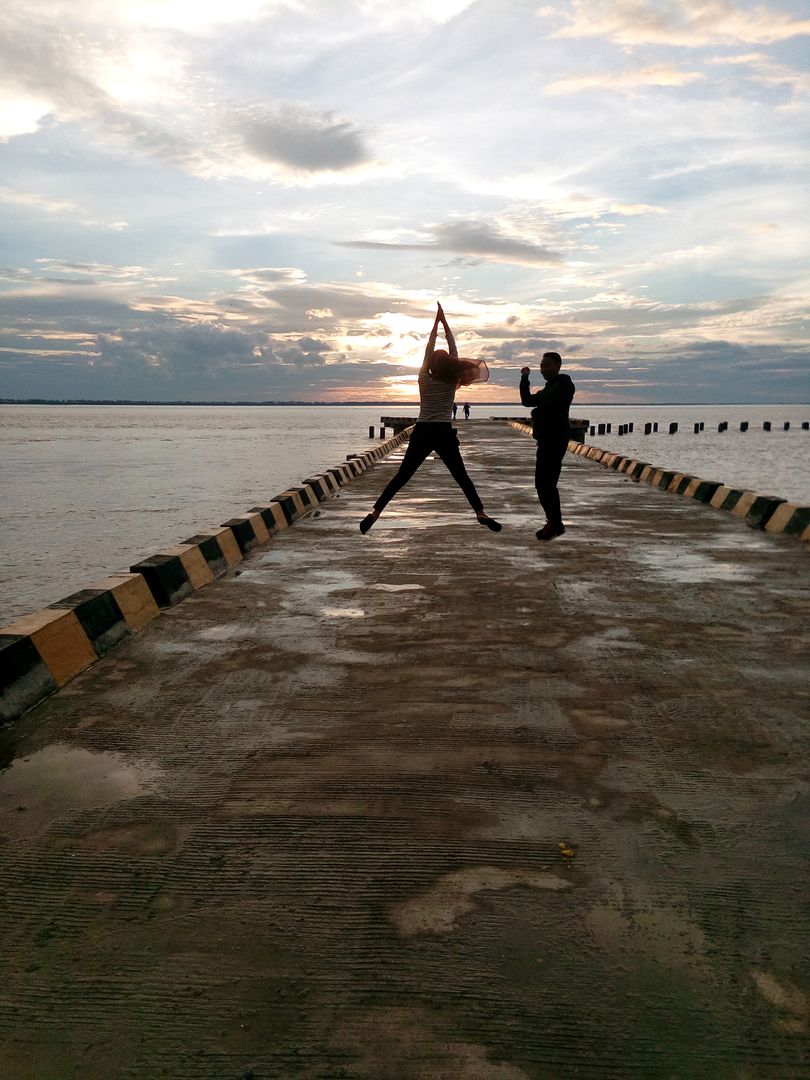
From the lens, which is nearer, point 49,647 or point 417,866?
point 417,866

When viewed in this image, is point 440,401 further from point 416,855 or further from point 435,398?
point 416,855

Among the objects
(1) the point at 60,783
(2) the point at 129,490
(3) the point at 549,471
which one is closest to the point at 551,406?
(3) the point at 549,471

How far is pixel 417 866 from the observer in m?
2.84

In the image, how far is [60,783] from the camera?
11.5ft

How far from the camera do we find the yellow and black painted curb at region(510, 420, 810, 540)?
10489 mm

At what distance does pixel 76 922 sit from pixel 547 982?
1.34 meters

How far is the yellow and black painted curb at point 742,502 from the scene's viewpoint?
10489 mm

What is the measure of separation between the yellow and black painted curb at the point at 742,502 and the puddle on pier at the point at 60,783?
8.64m

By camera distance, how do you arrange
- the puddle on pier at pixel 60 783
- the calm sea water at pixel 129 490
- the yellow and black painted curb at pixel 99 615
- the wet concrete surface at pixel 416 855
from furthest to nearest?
the calm sea water at pixel 129 490 < the yellow and black painted curb at pixel 99 615 < the puddle on pier at pixel 60 783 < the wet concrete surface at pixel 416 855

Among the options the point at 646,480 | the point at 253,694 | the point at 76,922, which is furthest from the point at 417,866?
the point at 646,480

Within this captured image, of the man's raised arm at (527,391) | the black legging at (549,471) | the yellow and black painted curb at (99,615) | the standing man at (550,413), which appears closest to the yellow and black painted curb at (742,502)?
the black legging at (549,471)

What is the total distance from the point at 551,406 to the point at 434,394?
117 centimetres

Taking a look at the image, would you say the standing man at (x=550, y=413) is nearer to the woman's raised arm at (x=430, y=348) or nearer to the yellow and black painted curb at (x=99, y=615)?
the woman's raised arm at (x=430, y=348)

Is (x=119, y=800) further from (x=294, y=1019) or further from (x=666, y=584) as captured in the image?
(x=666, y=584)
